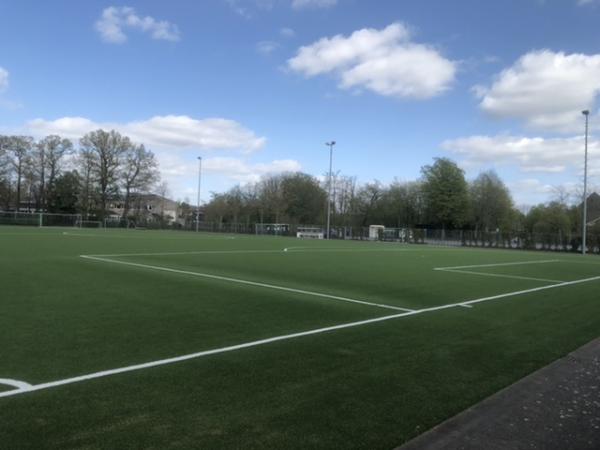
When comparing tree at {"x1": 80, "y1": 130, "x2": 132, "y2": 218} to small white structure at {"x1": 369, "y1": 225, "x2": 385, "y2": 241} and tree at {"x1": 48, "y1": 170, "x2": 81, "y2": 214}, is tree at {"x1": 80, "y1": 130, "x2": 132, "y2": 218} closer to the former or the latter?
tree at {"x1": 48, "y1": 170, "x2": 81, "y2": 214}

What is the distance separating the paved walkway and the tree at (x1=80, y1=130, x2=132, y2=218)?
75.5 metres

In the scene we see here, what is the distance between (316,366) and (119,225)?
76.4 metres

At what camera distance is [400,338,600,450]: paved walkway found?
11.9ft

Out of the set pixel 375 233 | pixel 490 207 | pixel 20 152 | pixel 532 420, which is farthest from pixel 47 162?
pixel 532 420

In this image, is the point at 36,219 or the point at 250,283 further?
the point at 36,219

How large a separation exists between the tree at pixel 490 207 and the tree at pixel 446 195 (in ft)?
7.83

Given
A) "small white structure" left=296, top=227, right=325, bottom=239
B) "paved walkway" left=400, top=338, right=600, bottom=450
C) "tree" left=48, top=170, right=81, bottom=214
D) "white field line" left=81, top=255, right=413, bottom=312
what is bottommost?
"paved walkway" left=400, top=338, right=600, bottom=450

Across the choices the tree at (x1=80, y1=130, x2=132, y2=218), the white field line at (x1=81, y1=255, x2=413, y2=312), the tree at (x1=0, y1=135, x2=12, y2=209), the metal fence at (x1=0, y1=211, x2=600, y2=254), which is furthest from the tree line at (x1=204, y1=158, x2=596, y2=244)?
the white field line at (x1=81, y1=255, x2=413, y2=312)

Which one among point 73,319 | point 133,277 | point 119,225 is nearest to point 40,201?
point 119,225

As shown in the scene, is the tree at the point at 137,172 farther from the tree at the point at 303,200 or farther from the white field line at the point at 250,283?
the white field line at the point at 250,283

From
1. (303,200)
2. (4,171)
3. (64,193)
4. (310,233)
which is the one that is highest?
(4,171)

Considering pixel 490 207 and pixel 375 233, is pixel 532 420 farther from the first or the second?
pixel 490 207

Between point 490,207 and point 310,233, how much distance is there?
30.1 metres

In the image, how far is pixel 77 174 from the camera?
7525 cm
